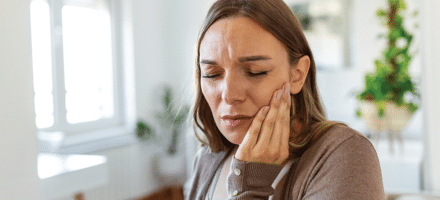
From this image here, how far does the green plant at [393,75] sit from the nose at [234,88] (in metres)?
1.91

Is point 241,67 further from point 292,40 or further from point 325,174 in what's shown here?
point 325,174

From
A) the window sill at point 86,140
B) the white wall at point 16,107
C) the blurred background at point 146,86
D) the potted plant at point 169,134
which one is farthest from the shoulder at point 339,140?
the potted plant at point 169,134

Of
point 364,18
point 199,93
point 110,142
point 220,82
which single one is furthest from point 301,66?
point 110,142

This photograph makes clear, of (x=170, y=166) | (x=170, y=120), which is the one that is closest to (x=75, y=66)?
(x=170, y=120)

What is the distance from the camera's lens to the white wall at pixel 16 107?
117 centimetres

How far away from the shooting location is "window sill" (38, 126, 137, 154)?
3.02 meters

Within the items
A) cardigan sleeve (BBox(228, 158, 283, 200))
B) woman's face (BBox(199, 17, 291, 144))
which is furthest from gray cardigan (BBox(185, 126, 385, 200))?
woman's face (BBox(199, 17, 291, 144))

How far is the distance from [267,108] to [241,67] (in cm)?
11

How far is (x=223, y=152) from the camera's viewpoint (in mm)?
1131

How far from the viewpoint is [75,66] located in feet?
11.5

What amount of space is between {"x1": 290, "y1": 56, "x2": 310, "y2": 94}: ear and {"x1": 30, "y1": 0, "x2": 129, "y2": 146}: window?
105 inches

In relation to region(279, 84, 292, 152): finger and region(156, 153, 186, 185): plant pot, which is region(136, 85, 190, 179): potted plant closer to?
region(156, 153, 186, 185): plant pot

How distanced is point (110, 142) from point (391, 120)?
2529mm

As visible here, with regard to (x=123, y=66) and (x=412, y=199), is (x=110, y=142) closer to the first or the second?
(x=123, y=66)
